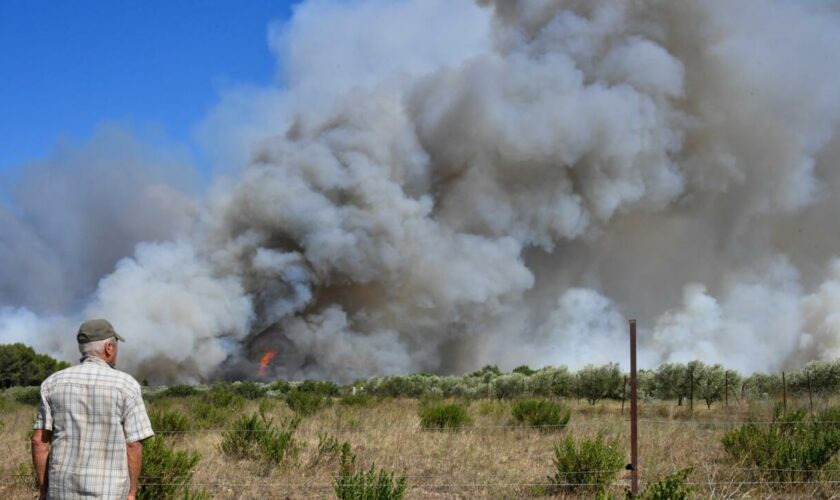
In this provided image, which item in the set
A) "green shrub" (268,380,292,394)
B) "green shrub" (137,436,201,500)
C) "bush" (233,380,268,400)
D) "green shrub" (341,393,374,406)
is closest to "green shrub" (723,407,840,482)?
"green shrub" (137,436,201,500)

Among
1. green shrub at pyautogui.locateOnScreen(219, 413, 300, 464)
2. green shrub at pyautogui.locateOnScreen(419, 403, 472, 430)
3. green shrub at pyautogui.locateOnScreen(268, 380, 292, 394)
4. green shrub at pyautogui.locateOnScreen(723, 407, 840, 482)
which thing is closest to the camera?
green shrub at pyautogui.locateOnScreen(723, 407, 840, 482)

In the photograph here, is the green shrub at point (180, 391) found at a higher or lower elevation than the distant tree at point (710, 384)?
lower

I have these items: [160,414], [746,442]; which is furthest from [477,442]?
[160,414]

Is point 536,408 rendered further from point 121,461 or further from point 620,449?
point 121,461

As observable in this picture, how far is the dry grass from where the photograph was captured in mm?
7551

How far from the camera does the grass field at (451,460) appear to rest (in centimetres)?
754

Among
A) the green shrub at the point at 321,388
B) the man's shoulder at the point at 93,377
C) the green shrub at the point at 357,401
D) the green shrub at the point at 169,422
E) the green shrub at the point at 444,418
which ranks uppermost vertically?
the green shrub at the point at 321,388

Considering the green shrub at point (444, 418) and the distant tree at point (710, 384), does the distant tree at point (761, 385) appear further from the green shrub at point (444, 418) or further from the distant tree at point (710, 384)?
the green shrub at point (444, 418)

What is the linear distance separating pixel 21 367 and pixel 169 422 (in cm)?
2559

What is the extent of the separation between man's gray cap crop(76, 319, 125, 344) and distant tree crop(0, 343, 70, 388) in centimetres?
3183

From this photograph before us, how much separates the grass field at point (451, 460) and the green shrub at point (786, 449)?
11 centimetres

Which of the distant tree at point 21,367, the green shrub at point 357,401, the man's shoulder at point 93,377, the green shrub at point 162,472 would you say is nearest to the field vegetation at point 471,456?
the green shrub at point 162,472

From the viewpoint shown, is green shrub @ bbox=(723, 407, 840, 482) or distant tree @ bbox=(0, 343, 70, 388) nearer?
green shrub @ bbox=(723, 407, 840, 482)

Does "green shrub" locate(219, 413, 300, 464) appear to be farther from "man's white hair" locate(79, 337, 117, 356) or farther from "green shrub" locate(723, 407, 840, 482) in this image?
"man's white hair" locate(79, 337, 117, 356)
